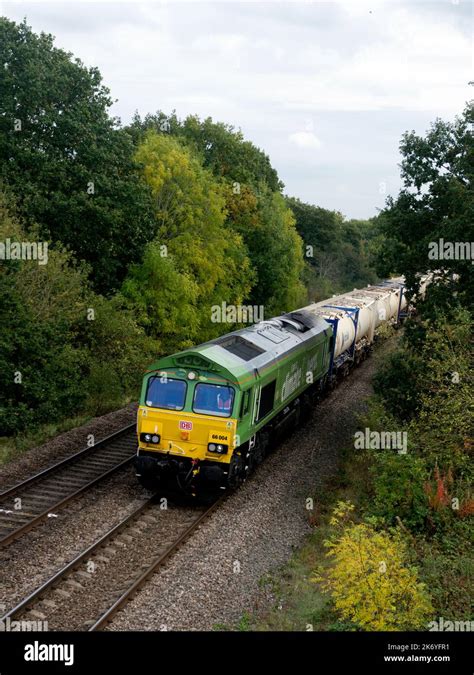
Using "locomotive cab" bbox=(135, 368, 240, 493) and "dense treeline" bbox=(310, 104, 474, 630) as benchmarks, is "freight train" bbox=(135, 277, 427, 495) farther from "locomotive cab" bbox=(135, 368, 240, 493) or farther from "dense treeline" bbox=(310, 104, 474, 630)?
"dense treeline" bbox=(310, 104, 474, 630)

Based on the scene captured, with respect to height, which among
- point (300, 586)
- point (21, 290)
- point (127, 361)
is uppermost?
point (21, 290)

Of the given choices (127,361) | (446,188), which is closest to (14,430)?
(127,361)

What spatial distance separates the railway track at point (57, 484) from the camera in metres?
15.6

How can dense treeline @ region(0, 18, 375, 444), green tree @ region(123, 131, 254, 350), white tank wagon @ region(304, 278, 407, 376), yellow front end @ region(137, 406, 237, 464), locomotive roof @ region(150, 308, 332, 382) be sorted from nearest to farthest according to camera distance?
yellow front end @ region(137, 406, 237, 464)
locomotive roof @ region(150, 308, 332, 382)
dense treeline @ region(0, 18, 375, 444)
white tank wagon @ region(304, 278, 407, 376)
green tree @ region(123, 131, 254, 350)

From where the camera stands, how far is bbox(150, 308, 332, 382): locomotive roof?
16672 mm

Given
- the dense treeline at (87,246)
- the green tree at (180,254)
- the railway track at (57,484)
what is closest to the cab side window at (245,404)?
the railway track at (57,484)

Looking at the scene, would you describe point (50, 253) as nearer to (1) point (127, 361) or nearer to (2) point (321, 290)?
(1) point (127, 361)

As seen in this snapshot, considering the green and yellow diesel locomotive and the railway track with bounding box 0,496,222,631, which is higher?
the green and yellow diesel locomotive

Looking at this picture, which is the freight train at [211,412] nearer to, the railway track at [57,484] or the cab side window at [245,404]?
the cab side window at [245,404]

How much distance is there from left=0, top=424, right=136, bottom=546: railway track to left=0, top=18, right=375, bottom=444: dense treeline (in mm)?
2371

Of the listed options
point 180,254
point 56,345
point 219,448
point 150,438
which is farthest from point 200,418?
point 180,254

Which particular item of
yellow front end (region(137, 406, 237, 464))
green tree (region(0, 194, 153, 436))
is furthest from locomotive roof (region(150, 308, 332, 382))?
green tree (region(0, 194, 153, 436))

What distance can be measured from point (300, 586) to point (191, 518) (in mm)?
3884

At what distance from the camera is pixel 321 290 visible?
223ft
